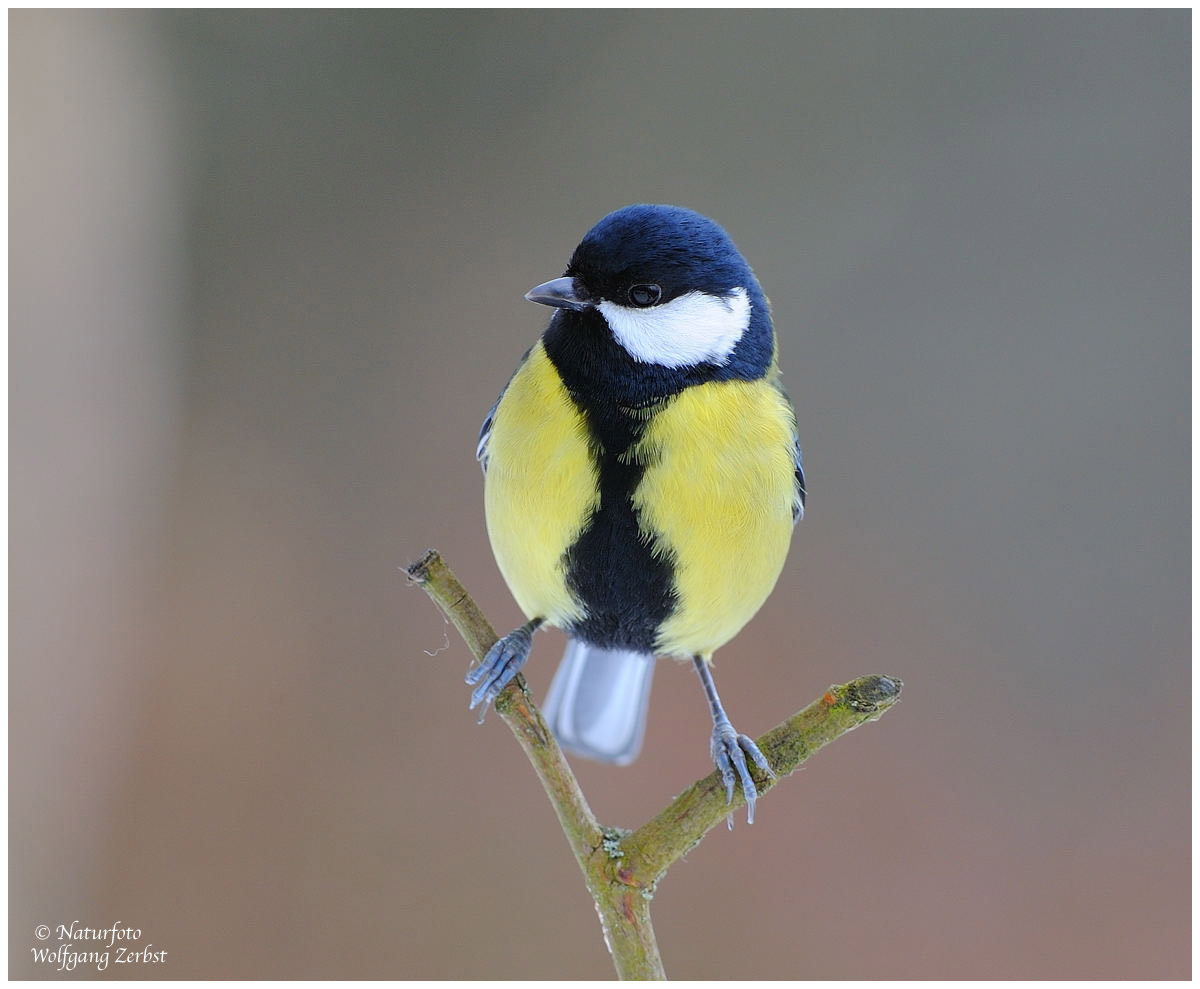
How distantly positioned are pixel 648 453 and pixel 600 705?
1.60 ft

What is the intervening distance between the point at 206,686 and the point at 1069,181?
6.47ft

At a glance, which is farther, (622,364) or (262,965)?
(262,965)

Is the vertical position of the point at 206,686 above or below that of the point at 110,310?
below

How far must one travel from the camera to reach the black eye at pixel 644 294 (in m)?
0.93

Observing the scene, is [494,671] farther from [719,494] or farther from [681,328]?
[681,328]

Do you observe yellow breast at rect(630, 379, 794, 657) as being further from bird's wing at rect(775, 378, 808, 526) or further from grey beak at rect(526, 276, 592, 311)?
grey beak at rect(526, 276, 592, 311)

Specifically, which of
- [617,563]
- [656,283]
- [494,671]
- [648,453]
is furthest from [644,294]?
[494,671]

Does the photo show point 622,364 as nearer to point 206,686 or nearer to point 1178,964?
point 206,686

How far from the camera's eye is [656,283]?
3.05 ft

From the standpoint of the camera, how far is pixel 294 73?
2.16 metres

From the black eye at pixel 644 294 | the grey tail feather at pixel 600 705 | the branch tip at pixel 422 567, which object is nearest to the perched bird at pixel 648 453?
the black eye at pixel 644 294

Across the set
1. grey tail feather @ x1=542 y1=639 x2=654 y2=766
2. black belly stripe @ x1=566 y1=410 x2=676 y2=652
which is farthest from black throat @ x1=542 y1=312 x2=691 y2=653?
grey tail feather @ x1=542 y1=639 x2=654 y2=766

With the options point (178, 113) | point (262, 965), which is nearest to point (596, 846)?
point (262, 965)

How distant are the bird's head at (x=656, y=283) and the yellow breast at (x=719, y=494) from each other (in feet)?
0.18
